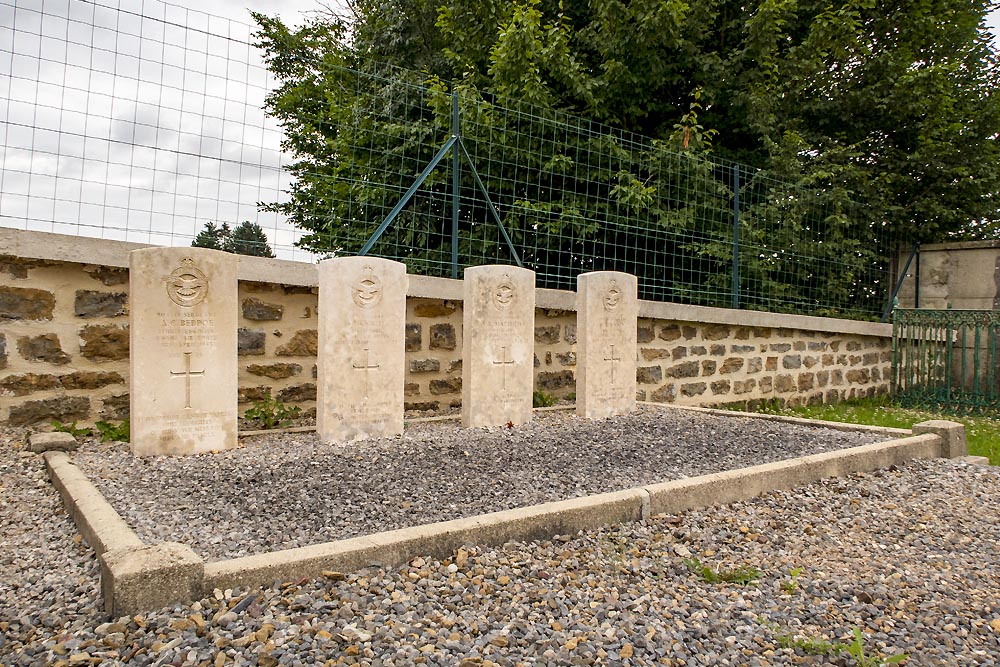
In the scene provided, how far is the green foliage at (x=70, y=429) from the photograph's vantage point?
13.1 feet

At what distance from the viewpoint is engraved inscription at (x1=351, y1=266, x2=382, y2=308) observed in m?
4.25

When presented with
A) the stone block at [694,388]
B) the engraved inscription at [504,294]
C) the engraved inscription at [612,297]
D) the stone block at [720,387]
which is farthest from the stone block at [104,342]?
the stone block at [720,387]

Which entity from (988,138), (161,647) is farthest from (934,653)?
(988,138)

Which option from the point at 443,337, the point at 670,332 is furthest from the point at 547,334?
the point at 670,332

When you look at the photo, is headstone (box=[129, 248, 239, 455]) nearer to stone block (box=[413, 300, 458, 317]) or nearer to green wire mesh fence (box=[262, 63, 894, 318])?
stone block (box=[413, 300, 458, 317])

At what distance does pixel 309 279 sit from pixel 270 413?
993 mm

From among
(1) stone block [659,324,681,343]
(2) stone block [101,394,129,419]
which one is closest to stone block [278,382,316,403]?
(2) stone block [101,394,129,419]

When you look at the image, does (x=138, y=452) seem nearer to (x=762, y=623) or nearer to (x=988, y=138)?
(x=762, y=623)

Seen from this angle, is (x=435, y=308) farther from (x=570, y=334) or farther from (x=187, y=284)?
(x=187, y=284)

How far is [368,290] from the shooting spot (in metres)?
4.29

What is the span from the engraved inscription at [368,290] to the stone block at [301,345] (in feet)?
2.27

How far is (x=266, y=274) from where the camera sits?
15.0 ft

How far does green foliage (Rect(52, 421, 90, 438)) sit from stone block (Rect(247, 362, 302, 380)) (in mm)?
1050

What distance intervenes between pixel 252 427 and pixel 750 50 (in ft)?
26.8
